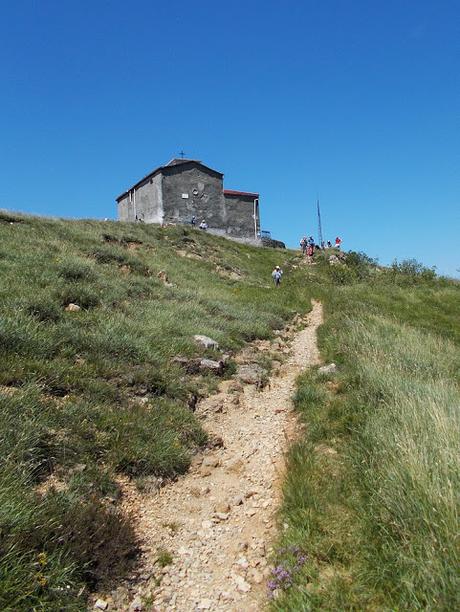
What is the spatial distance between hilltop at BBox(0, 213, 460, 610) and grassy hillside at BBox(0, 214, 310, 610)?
0.02 meters

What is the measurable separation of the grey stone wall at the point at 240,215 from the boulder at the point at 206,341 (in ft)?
126

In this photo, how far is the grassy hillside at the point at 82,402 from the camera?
144 inches

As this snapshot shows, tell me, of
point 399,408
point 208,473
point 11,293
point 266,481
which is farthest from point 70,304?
point 399,408

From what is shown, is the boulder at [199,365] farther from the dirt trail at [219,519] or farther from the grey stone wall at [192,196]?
the grey stone wall at [192,196]

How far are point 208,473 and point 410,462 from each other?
2872mm

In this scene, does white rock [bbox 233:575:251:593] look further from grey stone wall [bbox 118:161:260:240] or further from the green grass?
grey stone wall [bbox 118:161:260:240]

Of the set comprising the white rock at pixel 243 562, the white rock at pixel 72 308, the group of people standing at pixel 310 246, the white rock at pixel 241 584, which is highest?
the group of people standing at pixel 310 246

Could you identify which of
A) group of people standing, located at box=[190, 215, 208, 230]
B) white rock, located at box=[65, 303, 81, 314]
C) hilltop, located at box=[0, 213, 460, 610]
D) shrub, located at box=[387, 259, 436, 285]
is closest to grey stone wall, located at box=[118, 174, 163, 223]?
group of people standing, located at box=[190, 215, 208, 230]

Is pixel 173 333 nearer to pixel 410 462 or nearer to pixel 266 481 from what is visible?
pixel 266 481

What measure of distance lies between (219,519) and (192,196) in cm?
4350

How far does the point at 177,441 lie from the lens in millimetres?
6109

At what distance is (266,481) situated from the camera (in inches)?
220

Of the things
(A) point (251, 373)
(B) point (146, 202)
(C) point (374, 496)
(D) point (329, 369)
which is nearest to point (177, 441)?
(C) point (374, 496)

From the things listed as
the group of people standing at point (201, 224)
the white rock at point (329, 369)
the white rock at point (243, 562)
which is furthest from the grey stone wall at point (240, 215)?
the white rock at point (243, 562)
